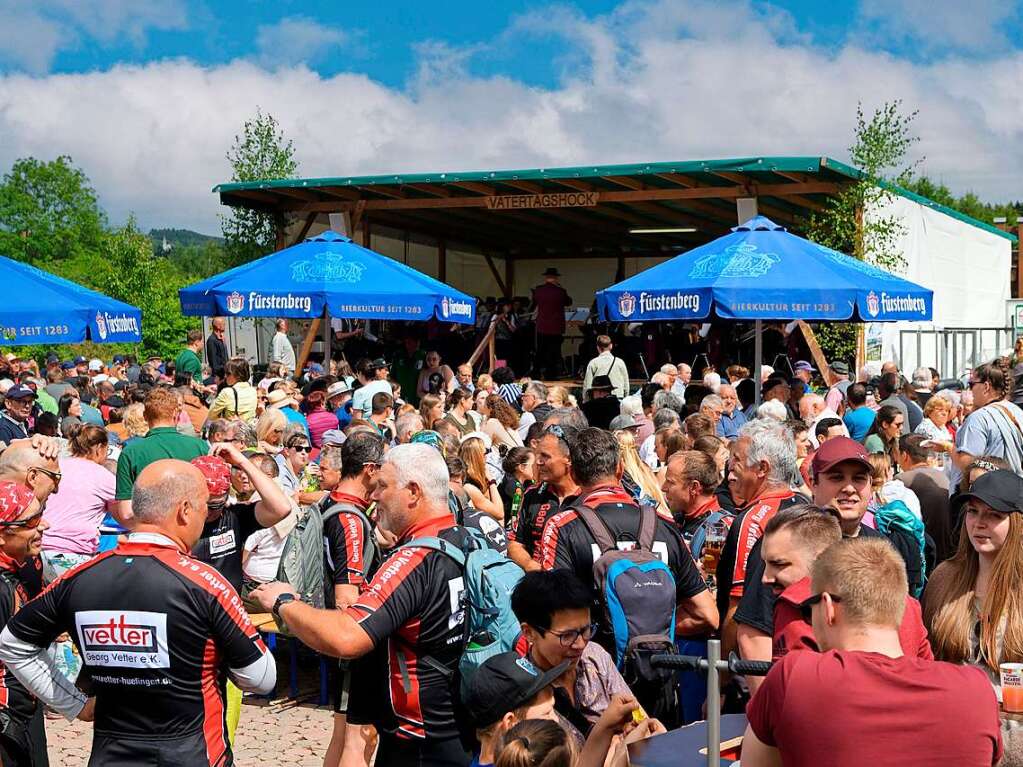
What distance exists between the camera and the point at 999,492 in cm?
368

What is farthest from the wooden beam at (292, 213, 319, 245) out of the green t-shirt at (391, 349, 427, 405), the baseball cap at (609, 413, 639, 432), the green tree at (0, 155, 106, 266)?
the green tree at (0, 155, 106, 266)

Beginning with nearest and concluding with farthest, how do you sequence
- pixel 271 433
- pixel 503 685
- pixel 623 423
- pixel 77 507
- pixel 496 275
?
pixel 503 685 → pixel 77 507 → pixel 271 433 → pixel 623 423 → pixel 496 275

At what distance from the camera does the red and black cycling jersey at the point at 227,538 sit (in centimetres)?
525

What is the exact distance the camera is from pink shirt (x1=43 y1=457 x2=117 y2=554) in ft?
22.2

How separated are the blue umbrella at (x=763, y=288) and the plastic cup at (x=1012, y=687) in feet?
20.8

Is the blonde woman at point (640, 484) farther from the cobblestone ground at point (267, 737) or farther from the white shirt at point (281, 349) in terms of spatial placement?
the white shirt at point (281, 349)

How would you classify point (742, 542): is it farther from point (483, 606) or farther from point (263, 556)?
point (263, 556)

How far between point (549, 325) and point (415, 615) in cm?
1656

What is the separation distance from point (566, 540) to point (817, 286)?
6.06 meters

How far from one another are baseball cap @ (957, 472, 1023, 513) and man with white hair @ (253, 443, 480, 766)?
70.5 inches

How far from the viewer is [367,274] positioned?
12.0m

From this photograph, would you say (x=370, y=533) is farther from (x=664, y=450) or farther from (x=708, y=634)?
(x=664, y=450)

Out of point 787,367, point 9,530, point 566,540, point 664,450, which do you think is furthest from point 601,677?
point 787,367

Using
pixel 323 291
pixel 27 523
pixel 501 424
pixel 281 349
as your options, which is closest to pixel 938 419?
pixel 501 424
